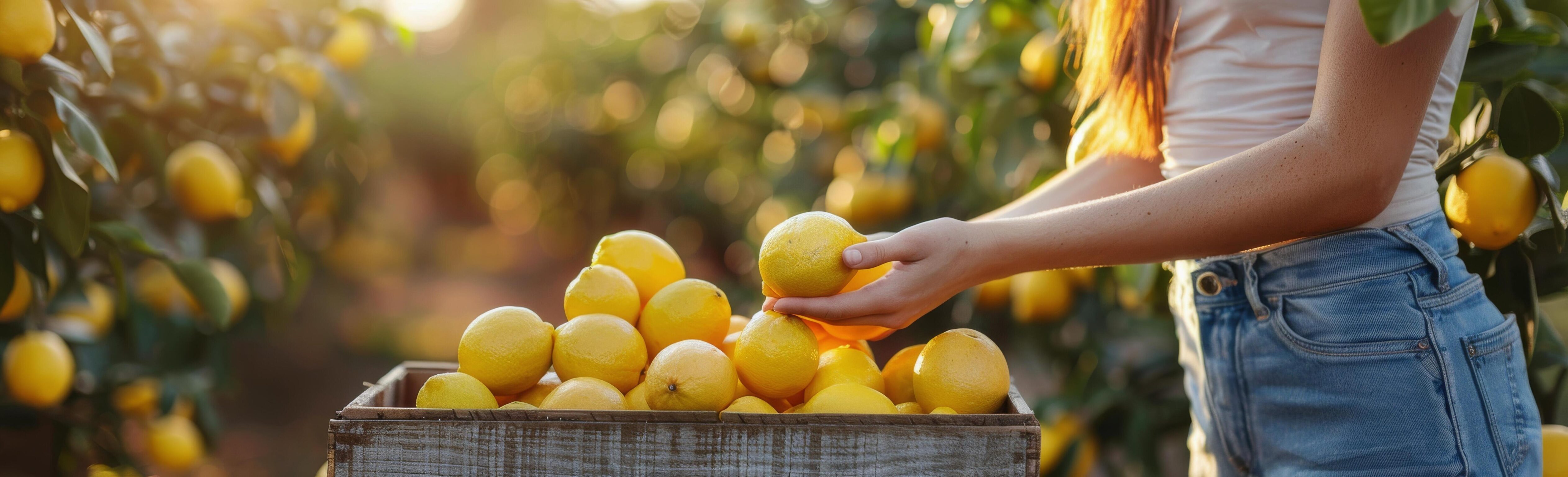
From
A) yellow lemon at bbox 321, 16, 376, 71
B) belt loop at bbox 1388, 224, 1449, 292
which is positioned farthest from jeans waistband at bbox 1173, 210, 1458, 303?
yellow lemon at bbox 321, 16, 376, 71

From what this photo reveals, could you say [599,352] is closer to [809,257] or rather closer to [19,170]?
[809,257]

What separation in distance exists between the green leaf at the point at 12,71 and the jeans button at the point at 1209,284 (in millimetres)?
1369

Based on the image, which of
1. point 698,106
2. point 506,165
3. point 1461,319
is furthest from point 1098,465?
point 506,165

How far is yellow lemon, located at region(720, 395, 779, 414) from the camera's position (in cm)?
83

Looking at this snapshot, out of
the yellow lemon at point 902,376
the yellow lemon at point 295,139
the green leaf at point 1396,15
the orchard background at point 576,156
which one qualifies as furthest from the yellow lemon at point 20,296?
the green leaf at point 1396,15

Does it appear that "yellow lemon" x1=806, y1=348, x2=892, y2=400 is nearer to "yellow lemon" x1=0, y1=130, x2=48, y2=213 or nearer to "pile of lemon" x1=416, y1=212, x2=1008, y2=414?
"pile of lemon" x1=416, y1=212, x2=1008, y2=414

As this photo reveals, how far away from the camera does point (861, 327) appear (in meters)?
0.95

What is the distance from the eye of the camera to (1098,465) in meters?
1.95

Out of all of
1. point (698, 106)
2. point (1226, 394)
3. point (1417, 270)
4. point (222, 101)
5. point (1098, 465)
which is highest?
point (698, 106)

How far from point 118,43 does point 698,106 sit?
1935 millimetres

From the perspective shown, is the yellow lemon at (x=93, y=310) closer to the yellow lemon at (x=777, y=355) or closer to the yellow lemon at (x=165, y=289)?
the yellow lemon at (x=165, y=289)

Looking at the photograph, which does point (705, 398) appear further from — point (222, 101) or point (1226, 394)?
point (222, 101)

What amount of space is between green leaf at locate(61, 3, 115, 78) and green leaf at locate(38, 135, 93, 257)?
0.38 feet

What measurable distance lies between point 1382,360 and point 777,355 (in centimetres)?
58
